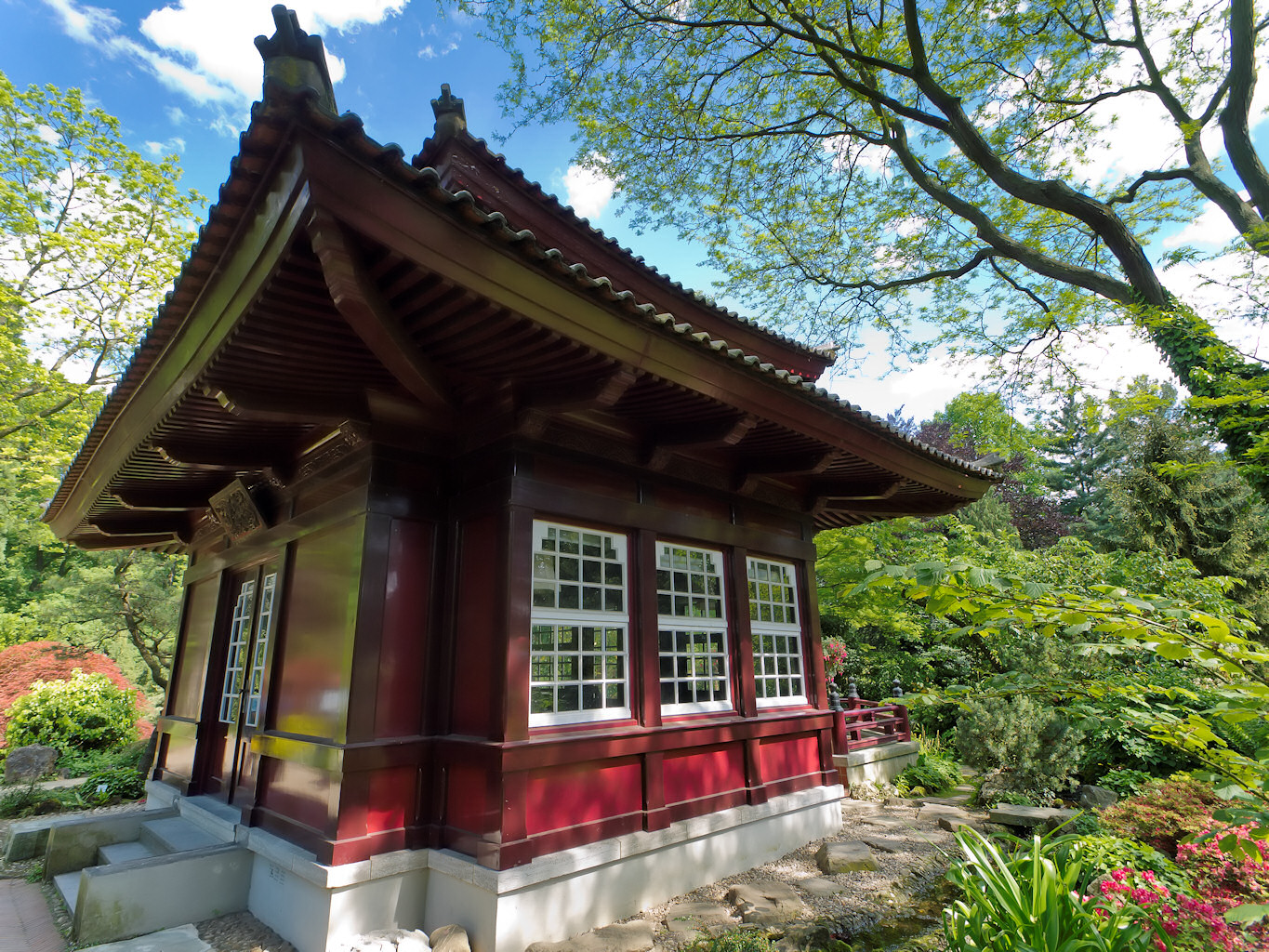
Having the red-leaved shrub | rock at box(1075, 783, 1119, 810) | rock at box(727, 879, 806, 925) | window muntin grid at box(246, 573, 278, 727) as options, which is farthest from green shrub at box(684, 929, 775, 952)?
the red-leaved shrub

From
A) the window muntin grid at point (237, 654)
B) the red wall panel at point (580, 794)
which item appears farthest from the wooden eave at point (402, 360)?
the red wall panel at point (580, 794)

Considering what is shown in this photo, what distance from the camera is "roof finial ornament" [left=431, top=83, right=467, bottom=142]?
507 centimetres

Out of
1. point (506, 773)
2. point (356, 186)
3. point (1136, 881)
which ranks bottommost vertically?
point (1136, 881)

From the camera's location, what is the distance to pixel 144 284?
535 inches

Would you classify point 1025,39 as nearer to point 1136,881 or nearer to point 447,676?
point 1136,881

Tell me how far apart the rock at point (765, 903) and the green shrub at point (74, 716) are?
11.1 metres

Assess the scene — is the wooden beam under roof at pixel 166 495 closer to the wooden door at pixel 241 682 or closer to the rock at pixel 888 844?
the wooden door at pixel 241 682

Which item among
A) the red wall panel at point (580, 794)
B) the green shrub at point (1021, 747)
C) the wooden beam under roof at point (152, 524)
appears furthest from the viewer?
the wooden beam under roof at point (152, 524)

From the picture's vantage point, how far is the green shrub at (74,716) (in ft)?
32.1

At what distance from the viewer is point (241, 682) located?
215 inches

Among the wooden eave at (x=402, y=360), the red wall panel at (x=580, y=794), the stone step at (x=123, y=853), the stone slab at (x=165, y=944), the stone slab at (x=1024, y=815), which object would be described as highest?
the wooden eave at (x=402, y=360)

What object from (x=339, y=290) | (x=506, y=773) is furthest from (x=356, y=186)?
(x=506, y=773)

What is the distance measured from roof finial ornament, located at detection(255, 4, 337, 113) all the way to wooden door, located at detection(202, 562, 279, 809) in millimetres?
3808

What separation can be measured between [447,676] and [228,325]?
2.37 meters
